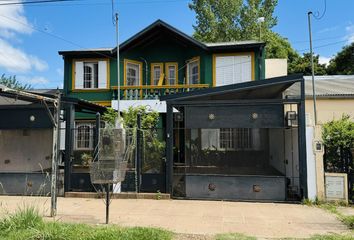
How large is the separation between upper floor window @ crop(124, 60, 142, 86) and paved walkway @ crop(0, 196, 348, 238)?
875 cm

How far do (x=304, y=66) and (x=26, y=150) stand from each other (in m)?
28.5

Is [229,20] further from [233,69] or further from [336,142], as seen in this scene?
[336,142]

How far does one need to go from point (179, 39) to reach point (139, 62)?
2.50 metres

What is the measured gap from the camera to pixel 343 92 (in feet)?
45.8

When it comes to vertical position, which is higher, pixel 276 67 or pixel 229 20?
pixel 229 20

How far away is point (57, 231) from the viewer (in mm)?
6098

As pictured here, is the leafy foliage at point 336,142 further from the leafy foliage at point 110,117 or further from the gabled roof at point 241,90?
the leafy foliage at point 110,117

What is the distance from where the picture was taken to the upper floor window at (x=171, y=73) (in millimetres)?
17906

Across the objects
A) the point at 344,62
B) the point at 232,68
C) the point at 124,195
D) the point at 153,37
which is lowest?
the point at 124,195

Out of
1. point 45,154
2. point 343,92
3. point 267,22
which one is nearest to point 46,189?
point 45,154

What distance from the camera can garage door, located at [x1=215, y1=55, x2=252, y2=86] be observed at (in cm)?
1648

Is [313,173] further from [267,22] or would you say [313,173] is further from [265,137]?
[267,22]

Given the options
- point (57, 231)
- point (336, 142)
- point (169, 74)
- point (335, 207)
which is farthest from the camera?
point (169, 74)

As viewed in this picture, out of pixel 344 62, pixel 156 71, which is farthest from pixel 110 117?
pixel 344 62
